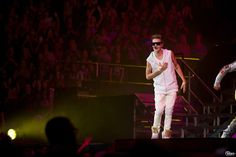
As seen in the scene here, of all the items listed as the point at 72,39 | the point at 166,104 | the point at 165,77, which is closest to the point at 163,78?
the point at 165,77

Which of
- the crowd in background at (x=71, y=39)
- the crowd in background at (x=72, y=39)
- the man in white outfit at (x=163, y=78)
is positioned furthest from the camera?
the crowd in background at (x=72, y=39)

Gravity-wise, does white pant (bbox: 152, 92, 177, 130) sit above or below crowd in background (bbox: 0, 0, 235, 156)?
below

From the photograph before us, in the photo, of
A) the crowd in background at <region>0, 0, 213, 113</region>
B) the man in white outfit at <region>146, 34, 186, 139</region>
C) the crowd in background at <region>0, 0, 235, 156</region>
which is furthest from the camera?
the crowd in background at <region>0, 0, 213, 113</region>

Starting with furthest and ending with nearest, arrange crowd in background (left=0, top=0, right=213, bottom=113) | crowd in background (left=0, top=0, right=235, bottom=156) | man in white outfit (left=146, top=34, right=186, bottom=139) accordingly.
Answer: crowd in background (left=0, top=0, right=213, bottom=113), crowd in background (left=0, top=0, right=235, bottom=156), man in white outfit (left=146, top=34, right=186, bottom=139)

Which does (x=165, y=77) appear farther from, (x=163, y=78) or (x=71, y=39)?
(x=71, y=39)

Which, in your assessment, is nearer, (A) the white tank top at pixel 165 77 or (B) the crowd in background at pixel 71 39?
(A) the white tank top at pixel 165 77

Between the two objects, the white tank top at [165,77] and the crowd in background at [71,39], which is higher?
the crowd in background at [71,39]

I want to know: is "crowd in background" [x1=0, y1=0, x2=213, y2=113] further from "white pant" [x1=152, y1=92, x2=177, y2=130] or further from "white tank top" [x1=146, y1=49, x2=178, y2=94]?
"white pant" [x1=152, y1=92, x2=177, y2=130]

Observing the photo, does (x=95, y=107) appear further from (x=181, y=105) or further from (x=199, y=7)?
(x=199, y=7)

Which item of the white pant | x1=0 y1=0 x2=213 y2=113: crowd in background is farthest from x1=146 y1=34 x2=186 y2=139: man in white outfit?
x1=0 y1=0 x2=213 y2=113: crowd in background

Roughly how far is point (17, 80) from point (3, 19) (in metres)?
2.07

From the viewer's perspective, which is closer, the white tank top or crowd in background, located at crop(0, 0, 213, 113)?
Result: the white tank top

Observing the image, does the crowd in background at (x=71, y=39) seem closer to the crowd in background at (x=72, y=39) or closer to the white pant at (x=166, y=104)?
the crowd in background at (x=72, y=39)

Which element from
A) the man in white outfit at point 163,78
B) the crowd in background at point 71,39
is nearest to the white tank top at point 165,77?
the man in white outfit at point 163,78
